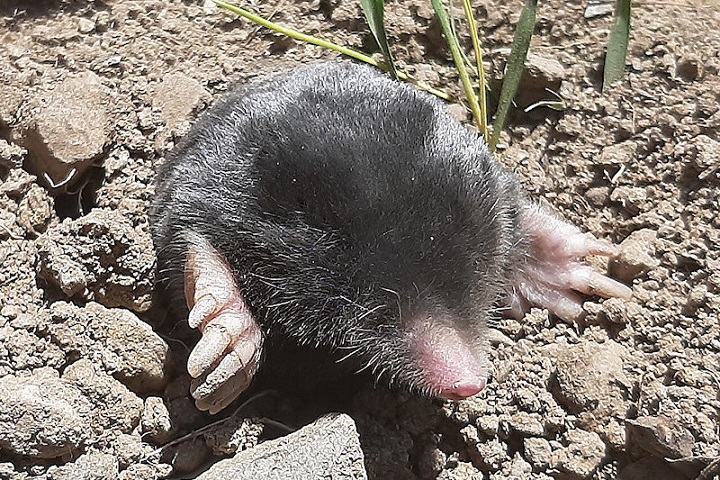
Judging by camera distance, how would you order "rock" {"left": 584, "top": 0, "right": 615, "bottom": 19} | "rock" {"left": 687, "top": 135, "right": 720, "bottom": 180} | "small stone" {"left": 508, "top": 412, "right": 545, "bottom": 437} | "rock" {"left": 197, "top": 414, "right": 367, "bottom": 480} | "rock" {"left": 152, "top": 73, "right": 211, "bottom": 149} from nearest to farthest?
"rock" {"left": 197, "top": 414, "right": 367, "bottom": 480} → "small stone" {"left": 508, "top": 412, "right": 545, "bottom": 437} → "rock" {"left": 687, "top": 135, "right": 720, "bottom": 180} → "rock" {"left": 152, "top": 73, "right": 211, "bottom": 149} → "rock" {"left": 584, "top": 0, "right": 615, "bottom": 19}

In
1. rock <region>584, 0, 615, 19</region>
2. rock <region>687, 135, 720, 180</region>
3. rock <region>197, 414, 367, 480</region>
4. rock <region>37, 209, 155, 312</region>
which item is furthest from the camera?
rock <region>584, 0, 615, 19</region>

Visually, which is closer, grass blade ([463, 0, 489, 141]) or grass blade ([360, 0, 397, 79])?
grass blade ([360, 0, 397, 79])

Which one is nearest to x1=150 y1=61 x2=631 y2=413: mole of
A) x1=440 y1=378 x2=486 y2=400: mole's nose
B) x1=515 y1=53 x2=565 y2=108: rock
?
x1=440 y1=378 x2=486 y2=400: mole's nose

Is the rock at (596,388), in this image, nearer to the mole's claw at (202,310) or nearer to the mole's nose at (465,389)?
the mole's nose at (465,389)

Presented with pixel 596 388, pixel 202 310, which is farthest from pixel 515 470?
pixel 202 310

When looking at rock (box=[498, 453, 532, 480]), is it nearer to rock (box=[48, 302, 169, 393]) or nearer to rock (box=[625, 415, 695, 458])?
rock (box=[625, 415, 695, 458])

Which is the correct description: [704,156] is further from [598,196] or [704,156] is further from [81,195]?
[81,195]

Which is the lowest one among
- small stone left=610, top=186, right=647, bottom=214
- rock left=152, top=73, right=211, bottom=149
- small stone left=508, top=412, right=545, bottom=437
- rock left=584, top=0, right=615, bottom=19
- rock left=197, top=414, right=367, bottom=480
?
small stone left=508, top=412, right=545, bottom=437

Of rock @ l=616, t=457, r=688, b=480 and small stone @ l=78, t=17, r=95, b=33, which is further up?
small stone @ l=78, t=17, r=95, b=33
